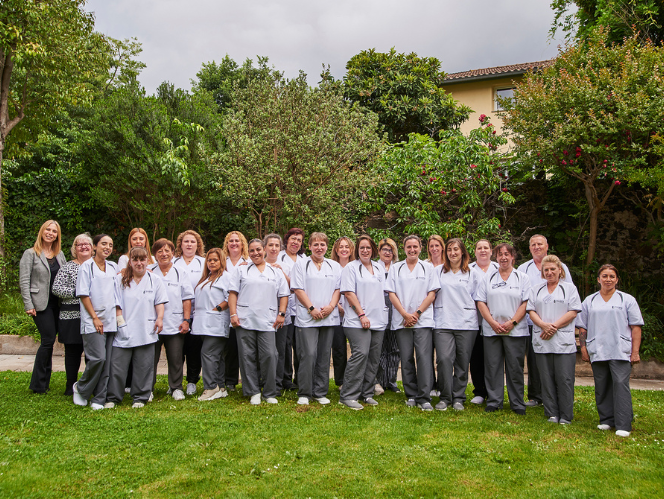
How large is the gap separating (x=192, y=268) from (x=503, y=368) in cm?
400

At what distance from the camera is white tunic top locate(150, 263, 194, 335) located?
612 centimetres

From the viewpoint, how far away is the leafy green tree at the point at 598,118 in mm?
9250

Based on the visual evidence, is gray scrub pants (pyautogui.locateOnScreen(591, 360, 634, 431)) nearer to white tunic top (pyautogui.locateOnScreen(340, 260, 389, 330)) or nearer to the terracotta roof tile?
white tunic top (pyautogui.locateOnScreen(340, 260, 389, 330))

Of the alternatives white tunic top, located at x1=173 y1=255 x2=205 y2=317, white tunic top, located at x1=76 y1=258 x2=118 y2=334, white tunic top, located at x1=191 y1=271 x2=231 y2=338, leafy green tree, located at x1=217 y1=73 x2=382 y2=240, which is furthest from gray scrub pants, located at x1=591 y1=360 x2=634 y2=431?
leafy green tree, located at x1=217 y1=73 x2=382 y2=240

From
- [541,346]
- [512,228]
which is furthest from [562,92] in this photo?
→ [541,346]

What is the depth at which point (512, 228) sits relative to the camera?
12289mm

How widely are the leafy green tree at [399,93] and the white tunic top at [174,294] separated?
457 inches

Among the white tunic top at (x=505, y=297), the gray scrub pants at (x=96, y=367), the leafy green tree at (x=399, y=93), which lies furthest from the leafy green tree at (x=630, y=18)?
the gray scrub pants at (x=96, y=367)

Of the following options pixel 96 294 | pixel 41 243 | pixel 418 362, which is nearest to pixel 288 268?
pixel 418 362

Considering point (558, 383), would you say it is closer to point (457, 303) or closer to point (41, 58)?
point (457, 303)

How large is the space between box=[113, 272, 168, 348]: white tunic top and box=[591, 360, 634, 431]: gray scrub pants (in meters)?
4.86

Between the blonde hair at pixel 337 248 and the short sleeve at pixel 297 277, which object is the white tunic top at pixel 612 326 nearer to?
the blonde hair at pixel 337 248

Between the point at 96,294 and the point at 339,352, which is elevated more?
the point at 96,294

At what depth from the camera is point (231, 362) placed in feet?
21.9
